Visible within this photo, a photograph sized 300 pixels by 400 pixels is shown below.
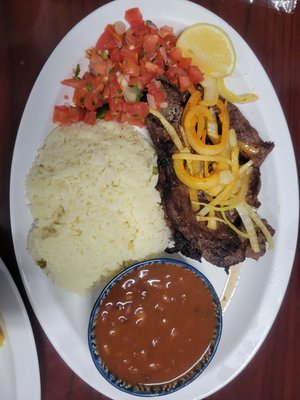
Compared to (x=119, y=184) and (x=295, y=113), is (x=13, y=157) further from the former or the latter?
(x=295, y=113)

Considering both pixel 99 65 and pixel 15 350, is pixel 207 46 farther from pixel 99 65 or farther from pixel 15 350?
pixel 15 350

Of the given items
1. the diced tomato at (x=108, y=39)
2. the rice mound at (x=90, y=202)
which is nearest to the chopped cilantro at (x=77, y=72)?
the diced tomato at (x=108, y=39)

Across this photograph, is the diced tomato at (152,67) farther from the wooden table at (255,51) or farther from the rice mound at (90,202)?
the wooden table at (255,51)

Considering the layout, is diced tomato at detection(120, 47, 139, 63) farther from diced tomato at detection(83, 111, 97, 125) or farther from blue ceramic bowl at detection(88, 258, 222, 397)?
blue ceramic bowl at detection(88, 258, 222, 397)

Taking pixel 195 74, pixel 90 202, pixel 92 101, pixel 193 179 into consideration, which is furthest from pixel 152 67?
pixel 90 202

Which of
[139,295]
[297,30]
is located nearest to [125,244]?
[139,295]

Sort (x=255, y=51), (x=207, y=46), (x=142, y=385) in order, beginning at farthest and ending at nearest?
(x=255, y=51), (x=207, y=46), (x=142, y=385)

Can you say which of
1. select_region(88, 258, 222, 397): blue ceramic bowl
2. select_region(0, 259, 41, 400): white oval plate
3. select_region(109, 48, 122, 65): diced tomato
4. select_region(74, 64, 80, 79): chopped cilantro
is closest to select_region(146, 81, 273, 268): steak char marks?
select_region(88, 258, 222, 397): blue ceramic bowl
